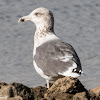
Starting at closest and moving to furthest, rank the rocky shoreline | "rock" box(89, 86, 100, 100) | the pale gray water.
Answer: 1. the rocky shoreline
2. "rock" box(89, 86, 100, 100)
3. the pale gray water

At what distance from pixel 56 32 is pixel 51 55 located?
3.83 m

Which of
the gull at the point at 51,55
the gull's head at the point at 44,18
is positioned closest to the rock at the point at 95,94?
the gull at the point at 51,55

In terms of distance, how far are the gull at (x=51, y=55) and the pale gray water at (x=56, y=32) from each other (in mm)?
995

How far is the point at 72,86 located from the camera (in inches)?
241

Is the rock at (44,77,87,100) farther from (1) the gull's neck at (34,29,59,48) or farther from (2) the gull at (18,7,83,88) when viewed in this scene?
(1) the gull's neck at (34,29,59,48)

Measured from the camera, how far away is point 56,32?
10.8 m

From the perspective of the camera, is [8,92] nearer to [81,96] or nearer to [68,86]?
[68,86]

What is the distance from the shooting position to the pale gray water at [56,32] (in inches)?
Result: 336

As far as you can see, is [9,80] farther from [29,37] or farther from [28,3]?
[28,3]

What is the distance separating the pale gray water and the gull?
0.99 m

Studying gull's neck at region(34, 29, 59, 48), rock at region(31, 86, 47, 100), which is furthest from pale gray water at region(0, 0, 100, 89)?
rock at region(31, 86, 47, 100)

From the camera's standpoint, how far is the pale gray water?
855cm

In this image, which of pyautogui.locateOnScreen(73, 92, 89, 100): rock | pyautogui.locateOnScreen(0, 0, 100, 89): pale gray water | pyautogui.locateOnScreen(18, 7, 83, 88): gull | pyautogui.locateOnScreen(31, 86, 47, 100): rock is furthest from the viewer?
pyautogui.locateOnScreen(0, 0, 100, 89): pale gray water

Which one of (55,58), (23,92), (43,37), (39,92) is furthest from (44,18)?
(23,92)
